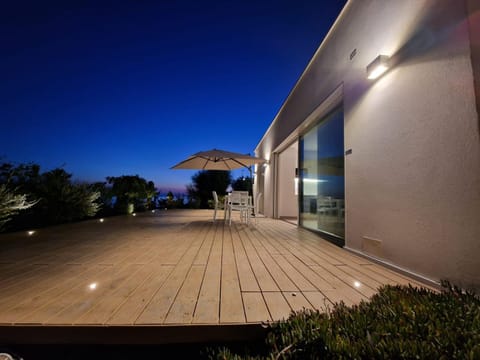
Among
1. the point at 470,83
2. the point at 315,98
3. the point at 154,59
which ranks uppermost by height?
the point at 154,59

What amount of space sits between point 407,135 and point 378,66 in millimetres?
836

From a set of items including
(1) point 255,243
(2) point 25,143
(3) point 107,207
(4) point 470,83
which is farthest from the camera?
(2) point 25,143

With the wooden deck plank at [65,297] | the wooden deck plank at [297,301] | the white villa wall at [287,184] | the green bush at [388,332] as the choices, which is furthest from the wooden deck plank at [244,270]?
the white villa wall at [287,184]

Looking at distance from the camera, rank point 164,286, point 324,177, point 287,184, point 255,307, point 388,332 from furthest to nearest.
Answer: point 287,184 < point 324,177 < point 164,286 < point 255,307 < point 388,332

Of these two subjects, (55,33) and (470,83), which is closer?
(470,83)

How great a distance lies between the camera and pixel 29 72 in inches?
374

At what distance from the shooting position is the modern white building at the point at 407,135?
1.39 m

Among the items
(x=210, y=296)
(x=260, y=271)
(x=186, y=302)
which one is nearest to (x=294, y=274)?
(x=260, y=271)

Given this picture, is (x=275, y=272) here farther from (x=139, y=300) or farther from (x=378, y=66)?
(x=378, y=66)

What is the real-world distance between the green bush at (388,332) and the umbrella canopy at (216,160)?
4.46 metres

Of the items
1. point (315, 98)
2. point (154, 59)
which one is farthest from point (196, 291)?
point (154, 59)

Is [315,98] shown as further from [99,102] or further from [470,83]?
[99,102]

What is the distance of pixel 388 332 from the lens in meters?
0.86

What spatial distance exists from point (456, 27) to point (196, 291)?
2637mm
